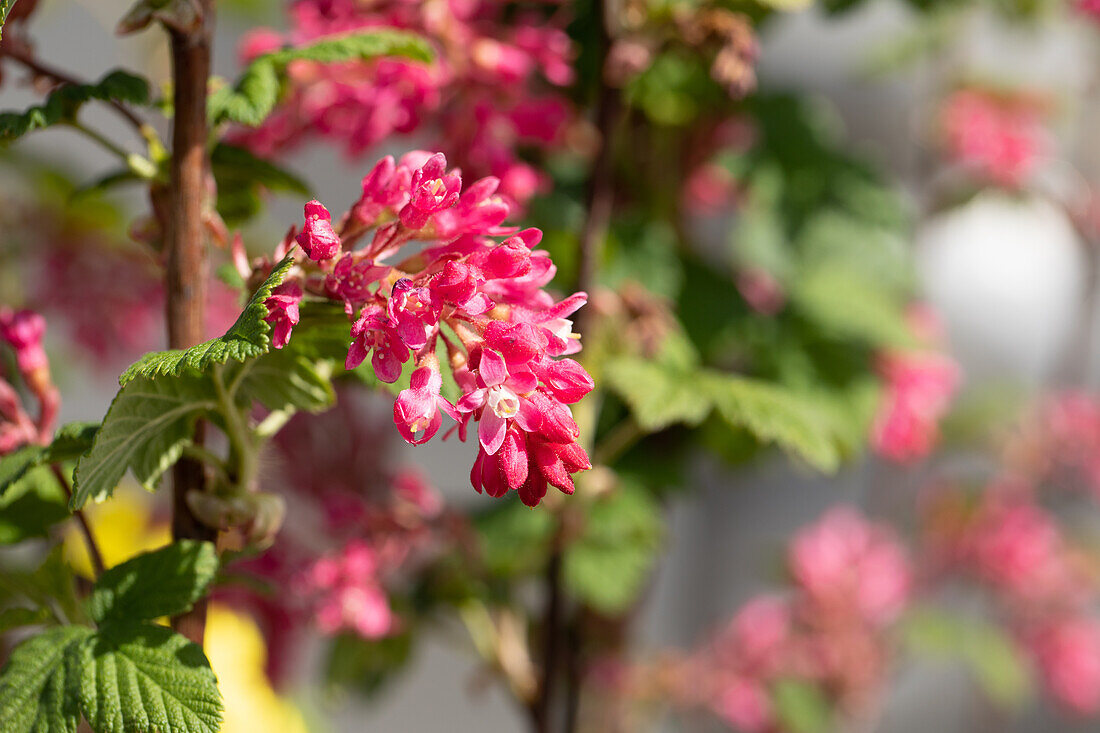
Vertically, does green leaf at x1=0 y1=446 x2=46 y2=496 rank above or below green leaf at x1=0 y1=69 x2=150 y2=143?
below

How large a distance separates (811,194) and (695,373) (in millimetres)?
346

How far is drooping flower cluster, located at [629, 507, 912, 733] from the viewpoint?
1.03 metres

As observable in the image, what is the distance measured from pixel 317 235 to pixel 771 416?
284 mm

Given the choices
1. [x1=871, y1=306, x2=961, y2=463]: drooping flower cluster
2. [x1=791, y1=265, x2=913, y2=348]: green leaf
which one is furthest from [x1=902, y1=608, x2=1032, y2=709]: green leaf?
[x1=791, y1=265, x2=913, y2=348]: green leaf

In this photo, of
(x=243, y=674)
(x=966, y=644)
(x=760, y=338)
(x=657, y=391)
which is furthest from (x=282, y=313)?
(x=966, y=644)

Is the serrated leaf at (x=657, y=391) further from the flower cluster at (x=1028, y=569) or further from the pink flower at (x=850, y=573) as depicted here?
the flower cluster at (x=1028, y=569)

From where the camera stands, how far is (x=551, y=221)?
2.34ft

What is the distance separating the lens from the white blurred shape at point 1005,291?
154 cm

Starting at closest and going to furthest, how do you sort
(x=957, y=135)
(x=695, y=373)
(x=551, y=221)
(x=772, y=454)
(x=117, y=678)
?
(x=117, y=678), (x=695, y=373), (x=551, y=221), (x=772, y=454), (x=957, y=135)

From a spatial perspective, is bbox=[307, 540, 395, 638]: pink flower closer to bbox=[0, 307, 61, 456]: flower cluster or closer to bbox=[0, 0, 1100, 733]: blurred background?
bbox=[0, 0, 1100, 733]: blurred background

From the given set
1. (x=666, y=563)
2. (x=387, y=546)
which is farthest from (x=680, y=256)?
(x=666, y=563)

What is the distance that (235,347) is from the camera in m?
0.27

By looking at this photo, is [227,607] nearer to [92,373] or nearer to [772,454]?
[92,373]

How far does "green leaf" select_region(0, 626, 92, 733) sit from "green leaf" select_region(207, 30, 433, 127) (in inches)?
8.3
